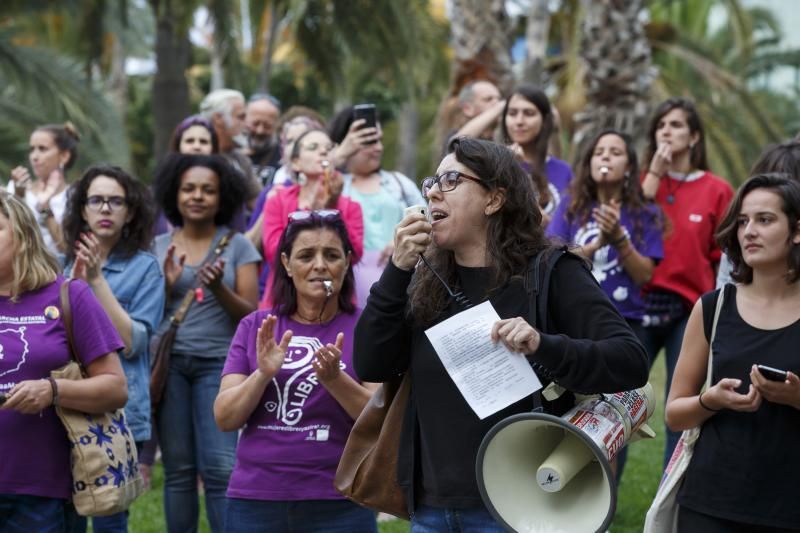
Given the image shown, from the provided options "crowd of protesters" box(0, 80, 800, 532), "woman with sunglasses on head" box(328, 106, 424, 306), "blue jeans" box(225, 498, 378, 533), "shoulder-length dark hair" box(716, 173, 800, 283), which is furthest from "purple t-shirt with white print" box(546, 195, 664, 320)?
"blue jeans" box(225, 498, 378, 533)

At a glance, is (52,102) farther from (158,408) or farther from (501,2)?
(158,408)

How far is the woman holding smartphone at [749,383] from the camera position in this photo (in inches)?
163

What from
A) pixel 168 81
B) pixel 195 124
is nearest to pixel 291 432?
pixel 195 124

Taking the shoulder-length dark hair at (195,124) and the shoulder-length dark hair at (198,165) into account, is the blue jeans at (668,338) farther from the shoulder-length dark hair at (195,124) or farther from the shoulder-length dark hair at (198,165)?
the shoulder-length dark hair at (195,124)

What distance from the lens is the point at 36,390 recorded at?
4.70 meters

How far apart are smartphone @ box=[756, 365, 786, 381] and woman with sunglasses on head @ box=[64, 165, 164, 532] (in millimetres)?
2955

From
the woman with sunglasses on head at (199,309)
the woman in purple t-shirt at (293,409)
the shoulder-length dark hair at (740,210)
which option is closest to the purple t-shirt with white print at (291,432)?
the woman in purple t-shirt at (293,409)

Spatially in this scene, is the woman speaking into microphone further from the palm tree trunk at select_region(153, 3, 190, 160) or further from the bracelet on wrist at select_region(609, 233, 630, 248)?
the palm tree trunk at select_region(153, 3, 190, 160)

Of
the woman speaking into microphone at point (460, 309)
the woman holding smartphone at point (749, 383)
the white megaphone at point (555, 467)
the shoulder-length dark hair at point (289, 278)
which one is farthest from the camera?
the shoulder-length dark hair at point (289, 278)

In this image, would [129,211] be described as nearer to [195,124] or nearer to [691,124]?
[195,124]

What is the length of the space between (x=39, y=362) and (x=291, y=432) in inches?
40.7

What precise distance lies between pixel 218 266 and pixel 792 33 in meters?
30.4

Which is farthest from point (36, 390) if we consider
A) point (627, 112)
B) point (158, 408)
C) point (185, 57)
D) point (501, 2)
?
point (185, 57)

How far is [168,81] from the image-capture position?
1524 centimetres
